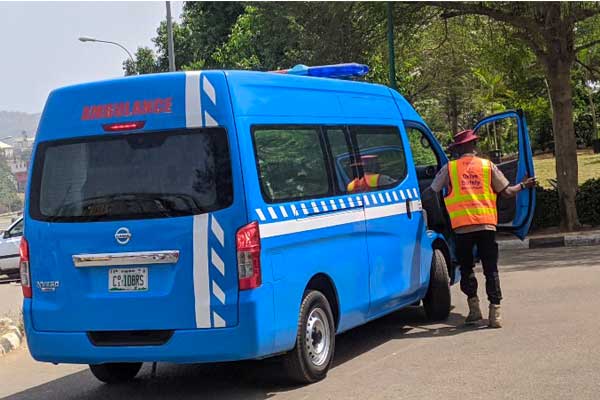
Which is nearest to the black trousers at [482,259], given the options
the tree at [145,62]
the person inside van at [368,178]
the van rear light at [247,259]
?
the person inside van at [368,178]

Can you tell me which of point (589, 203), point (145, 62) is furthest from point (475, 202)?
point (145, 62)

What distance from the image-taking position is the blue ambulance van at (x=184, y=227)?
19.6 ft

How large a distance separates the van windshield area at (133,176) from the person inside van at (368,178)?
165 cm

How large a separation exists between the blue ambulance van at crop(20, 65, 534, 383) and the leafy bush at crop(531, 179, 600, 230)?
434 inches

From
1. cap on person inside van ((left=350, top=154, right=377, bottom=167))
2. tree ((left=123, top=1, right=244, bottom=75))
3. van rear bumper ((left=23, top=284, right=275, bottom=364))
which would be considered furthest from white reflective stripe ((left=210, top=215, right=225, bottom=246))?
tree ((left=123, top=1, right=244, bottom=75))

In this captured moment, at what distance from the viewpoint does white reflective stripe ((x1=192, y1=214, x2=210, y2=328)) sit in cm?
597

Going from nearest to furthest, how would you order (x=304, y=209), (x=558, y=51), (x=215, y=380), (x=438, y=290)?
(x=304, y=209)
(x=215, y=380)
(x=438, y=290)
(x=558, y=51)

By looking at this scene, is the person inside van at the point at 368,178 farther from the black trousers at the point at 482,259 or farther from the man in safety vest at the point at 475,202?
the black trousers at the point at 482,259

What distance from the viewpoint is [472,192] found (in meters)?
8.38

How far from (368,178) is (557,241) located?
8.66 m

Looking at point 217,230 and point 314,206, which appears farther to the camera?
point 314,206

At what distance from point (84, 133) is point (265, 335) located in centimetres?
195

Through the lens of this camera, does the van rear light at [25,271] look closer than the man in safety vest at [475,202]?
Yes

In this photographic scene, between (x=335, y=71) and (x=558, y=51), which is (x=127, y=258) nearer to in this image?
(x=335, y=71)
